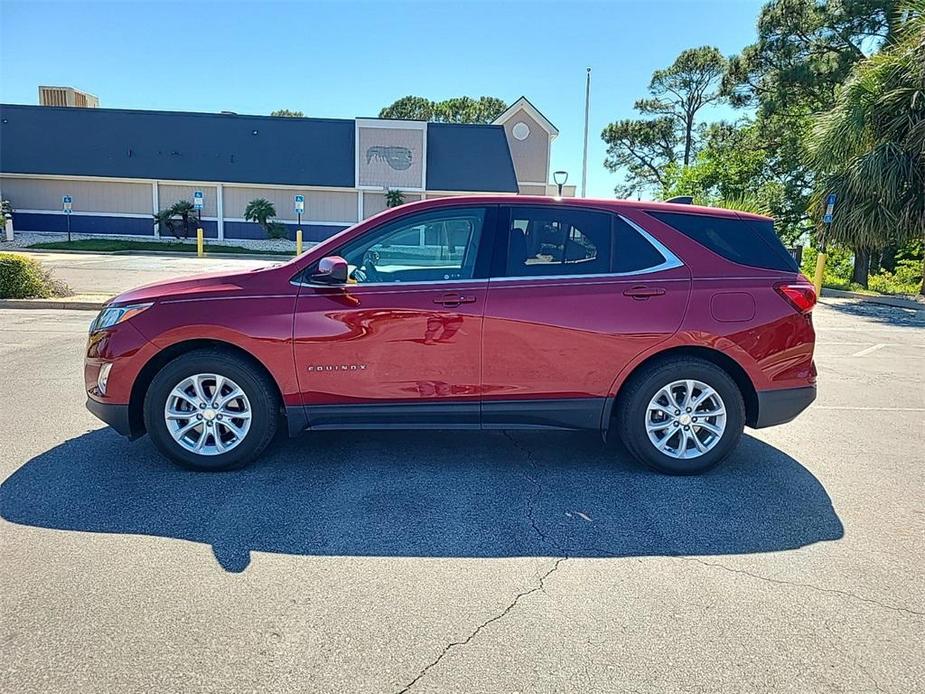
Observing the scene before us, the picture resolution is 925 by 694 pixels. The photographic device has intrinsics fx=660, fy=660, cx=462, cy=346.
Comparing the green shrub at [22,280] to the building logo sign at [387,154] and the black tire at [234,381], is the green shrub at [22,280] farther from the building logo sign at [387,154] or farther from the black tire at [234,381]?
the building logo sign at [387,154]

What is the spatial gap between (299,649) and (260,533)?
1.08m

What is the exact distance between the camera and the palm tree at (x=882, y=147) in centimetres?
1524

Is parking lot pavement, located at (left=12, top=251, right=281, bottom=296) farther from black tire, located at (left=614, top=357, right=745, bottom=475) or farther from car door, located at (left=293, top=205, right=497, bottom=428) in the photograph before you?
black tire, located at (left=614, top=357, right=745, bottom=475)

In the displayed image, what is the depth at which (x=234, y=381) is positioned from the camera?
4.33m

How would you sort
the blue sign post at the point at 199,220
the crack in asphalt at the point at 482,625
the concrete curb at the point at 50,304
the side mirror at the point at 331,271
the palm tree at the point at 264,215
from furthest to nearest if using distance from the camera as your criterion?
the palm tree at the point at 264,215
the blue sign post at the point at 199,220
the concrete curb at the point at 50,304
the side mirror at the point at 331,271
the crack in asphalt at the point at 482,625

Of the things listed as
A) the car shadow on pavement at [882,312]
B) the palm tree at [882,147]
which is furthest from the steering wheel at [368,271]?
the palm tree at [882,147]

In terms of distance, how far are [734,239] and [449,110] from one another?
6245 centimetres

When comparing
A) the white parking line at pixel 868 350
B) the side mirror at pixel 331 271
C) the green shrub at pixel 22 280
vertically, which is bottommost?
the white parking line at pixel 868 350

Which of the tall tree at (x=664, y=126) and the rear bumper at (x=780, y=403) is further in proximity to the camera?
the tall tree at (x=664, y=126)

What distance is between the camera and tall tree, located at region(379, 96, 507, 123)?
200ft

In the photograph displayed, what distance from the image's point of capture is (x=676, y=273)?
447 centimetres

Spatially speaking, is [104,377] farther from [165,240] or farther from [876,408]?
[165,240]

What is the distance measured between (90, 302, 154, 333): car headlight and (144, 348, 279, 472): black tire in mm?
395

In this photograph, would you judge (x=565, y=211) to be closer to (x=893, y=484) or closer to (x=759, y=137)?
(x=893, y=484)
